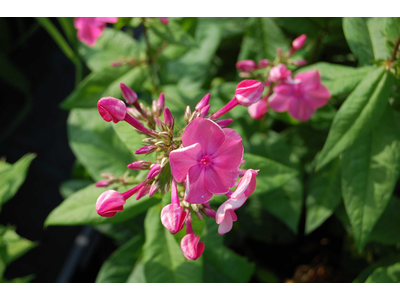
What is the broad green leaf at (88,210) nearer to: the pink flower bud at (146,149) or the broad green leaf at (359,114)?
the pink flower bud at (146,149)

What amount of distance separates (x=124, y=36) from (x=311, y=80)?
2.59 ft

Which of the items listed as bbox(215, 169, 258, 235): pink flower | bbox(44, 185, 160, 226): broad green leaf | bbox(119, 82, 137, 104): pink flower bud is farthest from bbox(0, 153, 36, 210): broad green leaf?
bbox(215, 169, 258, 235): pink flower

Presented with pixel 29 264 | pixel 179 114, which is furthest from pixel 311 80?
pixel 29 264

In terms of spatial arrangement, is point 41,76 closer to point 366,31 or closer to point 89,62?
point 89,62

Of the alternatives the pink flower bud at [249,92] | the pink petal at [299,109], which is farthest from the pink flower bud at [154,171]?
the pink petal at [299,109]

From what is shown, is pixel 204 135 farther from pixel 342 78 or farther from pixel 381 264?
pixel 381 264

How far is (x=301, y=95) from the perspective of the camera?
103 cm

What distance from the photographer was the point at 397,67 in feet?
3.07

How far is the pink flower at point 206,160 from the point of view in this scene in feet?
2.11

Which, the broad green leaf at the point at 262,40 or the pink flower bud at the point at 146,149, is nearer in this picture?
the pink flower bud at the point at 146,149

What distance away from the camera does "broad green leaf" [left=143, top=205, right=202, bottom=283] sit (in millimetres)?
945

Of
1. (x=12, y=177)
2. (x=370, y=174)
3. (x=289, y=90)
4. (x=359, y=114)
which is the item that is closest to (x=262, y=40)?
(x=289, y=90)

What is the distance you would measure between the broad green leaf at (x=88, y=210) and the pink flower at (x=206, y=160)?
0.67 feet

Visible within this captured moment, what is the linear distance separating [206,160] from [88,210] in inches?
16.6
